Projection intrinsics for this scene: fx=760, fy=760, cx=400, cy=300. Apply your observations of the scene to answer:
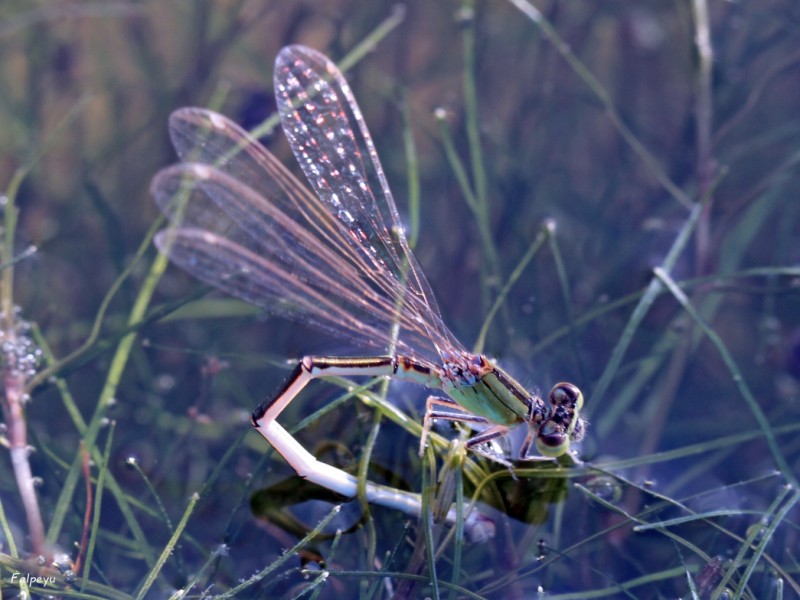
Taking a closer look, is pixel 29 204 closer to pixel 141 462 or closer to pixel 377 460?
pixel 141 462

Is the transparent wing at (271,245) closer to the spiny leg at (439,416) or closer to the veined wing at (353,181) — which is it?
the veined wing at (353,181)

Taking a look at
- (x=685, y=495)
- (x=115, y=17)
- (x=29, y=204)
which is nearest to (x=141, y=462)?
(x=29, y=204)

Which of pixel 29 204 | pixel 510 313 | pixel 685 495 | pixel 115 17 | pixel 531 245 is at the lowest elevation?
pixel 685 495

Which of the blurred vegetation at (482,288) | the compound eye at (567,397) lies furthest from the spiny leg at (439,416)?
the compound eye at (567,397)

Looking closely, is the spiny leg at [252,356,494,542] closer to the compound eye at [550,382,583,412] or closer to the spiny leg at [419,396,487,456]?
the spiny leg at [419,396,487,456]

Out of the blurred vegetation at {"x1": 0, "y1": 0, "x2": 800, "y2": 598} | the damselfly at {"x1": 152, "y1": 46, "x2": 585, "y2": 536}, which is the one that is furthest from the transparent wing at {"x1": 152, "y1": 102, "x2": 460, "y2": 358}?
the blurred vegetation at {"x1": 0, "y1": 0, "x2": 800, "y2": 598}

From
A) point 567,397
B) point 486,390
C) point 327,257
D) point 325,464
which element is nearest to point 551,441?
point 567,397

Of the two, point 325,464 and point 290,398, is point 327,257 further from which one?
point 325,464
